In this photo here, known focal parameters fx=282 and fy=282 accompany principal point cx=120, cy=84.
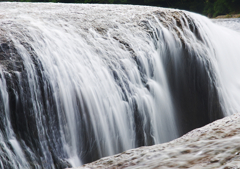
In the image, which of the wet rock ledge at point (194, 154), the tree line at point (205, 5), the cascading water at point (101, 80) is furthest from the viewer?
the tree line at point (205, 5)

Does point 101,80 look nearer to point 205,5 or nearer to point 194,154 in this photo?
point 194,154

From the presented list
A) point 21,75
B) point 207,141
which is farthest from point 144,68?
point 207,141

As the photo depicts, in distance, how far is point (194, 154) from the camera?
1.67 m

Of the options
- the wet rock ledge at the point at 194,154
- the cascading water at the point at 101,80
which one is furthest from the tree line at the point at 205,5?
the wet rock ledge at the point at 194,154

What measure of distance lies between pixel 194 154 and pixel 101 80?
337 cm

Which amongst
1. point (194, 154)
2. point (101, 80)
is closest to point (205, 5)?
point (101, 80)

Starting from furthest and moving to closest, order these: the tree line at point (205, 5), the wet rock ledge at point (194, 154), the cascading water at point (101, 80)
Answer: the tree line at point (205, 5) → the cascading water at point (101, 80) → the wet rock ledge at point (194, 154)

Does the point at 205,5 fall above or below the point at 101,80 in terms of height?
above

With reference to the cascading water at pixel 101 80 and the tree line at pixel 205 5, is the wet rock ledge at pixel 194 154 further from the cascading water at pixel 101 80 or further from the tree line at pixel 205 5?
the tree line at pixel 205 5

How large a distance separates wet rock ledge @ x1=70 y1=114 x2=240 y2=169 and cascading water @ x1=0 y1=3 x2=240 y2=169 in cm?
215

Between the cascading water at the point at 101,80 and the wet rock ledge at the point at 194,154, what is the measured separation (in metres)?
2.15

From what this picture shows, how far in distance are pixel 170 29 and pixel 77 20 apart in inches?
84.1

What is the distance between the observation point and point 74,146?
168 inches

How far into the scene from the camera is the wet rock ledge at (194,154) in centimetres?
153
